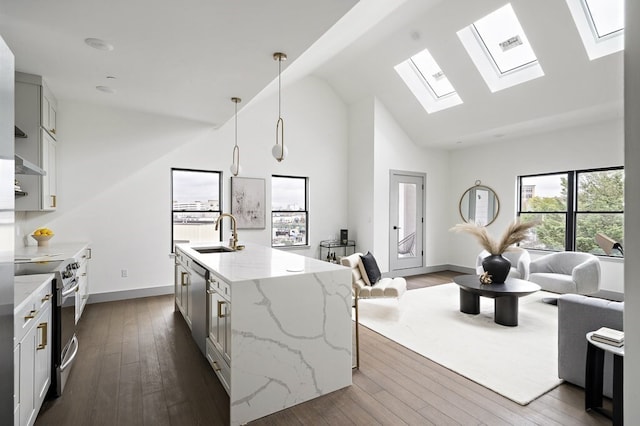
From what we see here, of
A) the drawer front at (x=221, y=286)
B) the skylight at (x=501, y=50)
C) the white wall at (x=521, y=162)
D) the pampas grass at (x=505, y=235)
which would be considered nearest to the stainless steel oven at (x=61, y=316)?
the drawer front at (x=221, y=286)

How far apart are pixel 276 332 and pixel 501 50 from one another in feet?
16.6

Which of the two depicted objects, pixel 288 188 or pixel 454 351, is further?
pixel 288 188

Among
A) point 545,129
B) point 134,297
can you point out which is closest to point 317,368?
point 134,297

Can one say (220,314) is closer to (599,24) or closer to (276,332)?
(276,332)

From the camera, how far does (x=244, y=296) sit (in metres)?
2.10

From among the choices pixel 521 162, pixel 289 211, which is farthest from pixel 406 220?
pixel 289 211

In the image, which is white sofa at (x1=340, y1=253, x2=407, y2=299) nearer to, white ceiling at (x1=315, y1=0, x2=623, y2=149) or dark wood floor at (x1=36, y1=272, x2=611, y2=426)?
dark wood floor at (x1=36, y1=272, x2=611, y2=426)

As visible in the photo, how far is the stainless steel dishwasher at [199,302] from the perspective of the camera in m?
2.79

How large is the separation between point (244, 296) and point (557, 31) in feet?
15.4

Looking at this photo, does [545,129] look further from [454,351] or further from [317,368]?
[317,368]

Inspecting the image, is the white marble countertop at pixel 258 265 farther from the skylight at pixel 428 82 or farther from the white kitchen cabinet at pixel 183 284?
the skylight at pixel 428 82

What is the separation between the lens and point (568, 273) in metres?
5.00

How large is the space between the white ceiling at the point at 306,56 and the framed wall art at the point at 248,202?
1223 millimetres

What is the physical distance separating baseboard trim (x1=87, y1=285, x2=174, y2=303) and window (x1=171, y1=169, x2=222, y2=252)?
2.11 ft
